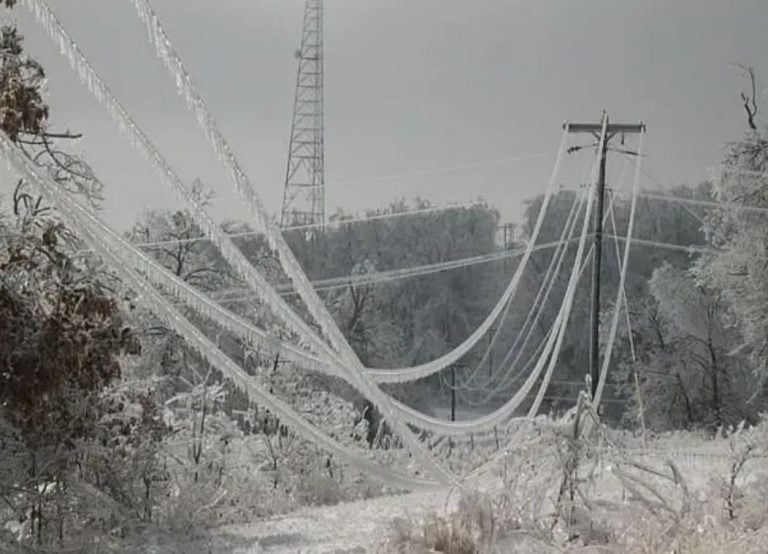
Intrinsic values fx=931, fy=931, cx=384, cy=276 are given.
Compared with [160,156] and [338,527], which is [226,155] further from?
[338,527]

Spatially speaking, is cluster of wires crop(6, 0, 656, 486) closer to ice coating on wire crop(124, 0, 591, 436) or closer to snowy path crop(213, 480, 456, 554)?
ice coating on wire crop(124, 0, 591, 436)

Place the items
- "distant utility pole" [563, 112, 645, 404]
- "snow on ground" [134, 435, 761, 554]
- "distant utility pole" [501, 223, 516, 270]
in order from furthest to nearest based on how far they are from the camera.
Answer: "distant utility pole" [501, 223, 516, 270] → "distant utility pole" [563, 112, 645, 404] → "snow on ground" [134, 435, 761, 554]

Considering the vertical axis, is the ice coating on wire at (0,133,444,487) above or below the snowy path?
above

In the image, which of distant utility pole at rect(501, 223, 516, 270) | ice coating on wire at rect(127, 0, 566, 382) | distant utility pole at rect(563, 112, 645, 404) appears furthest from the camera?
distant utility pole at rect(501, 223, 516, 270)

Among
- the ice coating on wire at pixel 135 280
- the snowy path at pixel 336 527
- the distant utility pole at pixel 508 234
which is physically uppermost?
the distant utility pole at pixel 508 234

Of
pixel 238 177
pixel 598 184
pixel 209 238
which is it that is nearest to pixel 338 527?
pixel 209 238

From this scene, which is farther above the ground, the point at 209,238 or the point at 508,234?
the point at 508,234

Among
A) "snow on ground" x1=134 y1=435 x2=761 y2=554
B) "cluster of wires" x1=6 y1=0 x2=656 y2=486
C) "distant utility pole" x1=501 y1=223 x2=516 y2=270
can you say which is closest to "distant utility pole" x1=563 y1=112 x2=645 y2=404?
"snow on ground" x1=134 y1=435 x2=761 y2=554

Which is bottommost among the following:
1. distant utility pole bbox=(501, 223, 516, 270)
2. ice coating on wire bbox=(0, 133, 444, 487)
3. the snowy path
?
the snowy path

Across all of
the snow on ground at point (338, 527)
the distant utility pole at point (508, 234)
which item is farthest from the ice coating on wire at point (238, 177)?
the distant utility pole at point (508, 234)

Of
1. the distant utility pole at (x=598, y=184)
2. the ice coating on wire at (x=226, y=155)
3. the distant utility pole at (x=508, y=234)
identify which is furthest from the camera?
the distant utility pole at (x=508, y=234)

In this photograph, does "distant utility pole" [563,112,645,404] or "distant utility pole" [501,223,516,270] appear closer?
"distant utility pole" [563,112,645,404]

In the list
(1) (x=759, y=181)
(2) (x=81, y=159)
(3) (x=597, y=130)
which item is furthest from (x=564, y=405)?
(2) (x=81, y=159)

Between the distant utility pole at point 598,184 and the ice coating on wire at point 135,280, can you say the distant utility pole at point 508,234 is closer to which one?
the distant utility pole at point 598,184
